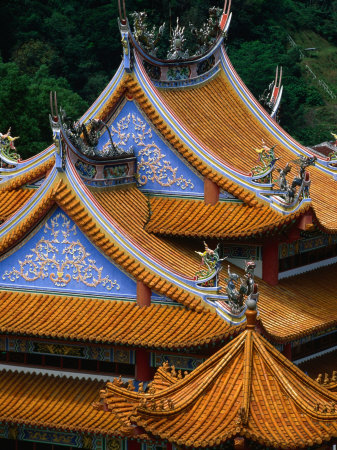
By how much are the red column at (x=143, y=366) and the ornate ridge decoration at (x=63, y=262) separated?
64.3 inches

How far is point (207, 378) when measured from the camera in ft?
92.3

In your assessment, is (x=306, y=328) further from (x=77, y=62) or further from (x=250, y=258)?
(x=77, y=62)

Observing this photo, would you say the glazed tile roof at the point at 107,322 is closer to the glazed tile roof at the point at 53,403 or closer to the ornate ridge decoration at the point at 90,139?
the glazed tile roof at the point at 53,403

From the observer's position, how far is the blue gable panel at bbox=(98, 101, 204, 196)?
121ft

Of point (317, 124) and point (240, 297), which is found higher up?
point (240, 297)

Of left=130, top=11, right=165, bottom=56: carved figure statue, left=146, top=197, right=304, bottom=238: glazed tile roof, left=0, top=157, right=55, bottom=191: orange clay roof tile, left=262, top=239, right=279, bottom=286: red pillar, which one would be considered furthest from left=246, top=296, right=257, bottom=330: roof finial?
left=130, top=11, right=165, bottom=56: carved figure statue

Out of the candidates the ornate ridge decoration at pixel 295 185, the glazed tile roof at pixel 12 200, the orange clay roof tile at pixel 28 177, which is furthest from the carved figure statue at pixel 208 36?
the ornate ridge decoration at pixel 295 185

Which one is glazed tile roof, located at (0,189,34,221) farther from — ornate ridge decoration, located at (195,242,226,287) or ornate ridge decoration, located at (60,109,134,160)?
ornate ridge decoration, located at (195,242,226,287)

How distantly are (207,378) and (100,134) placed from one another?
32.7ft

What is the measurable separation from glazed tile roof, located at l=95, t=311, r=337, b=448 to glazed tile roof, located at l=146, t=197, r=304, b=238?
7055 millimetres

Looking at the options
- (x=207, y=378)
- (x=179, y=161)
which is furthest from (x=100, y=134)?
(x=207, y=378)

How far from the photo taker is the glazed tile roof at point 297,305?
3425 cm

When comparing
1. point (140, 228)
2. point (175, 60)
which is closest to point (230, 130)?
point (175, 60)

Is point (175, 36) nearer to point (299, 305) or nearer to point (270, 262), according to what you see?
point (270, 262)
